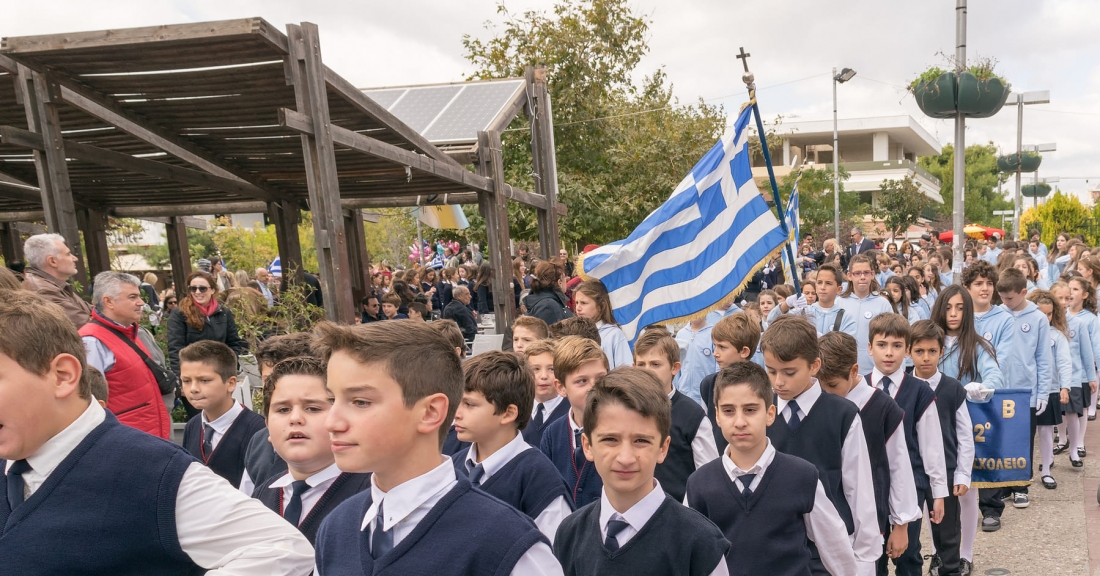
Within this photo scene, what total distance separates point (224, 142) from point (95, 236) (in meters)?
4.45

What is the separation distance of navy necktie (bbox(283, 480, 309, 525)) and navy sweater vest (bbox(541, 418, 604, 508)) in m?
1.08

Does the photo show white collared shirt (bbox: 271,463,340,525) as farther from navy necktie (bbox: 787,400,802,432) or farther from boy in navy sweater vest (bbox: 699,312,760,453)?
boy in navy sweater vest (bbox: 699,312,760,453)

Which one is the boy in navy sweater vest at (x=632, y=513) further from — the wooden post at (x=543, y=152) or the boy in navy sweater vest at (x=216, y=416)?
the wooden post at (x=543, y=152)

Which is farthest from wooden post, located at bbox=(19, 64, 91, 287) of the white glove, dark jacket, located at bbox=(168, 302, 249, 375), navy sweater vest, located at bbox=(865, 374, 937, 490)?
the white glove

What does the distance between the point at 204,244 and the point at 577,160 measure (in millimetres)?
35067

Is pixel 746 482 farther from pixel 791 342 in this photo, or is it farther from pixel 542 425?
pixel 542 425

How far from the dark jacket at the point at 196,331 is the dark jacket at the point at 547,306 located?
269 cm

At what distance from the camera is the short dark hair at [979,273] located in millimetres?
6395

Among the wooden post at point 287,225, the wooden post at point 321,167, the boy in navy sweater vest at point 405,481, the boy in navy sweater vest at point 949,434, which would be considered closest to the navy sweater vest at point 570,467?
the boy in navy sweater vest at point 405,481

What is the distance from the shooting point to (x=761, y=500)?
3100mm

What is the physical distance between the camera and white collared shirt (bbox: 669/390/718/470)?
3.79 metres

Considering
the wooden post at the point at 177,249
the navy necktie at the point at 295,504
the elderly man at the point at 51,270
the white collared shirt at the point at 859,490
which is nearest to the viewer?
the navy necktie at the point at 295,504

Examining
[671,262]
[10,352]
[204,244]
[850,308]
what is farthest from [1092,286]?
[204,244]

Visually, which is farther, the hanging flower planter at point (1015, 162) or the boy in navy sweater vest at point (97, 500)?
the hanging flower planter at point (1015, 162)
